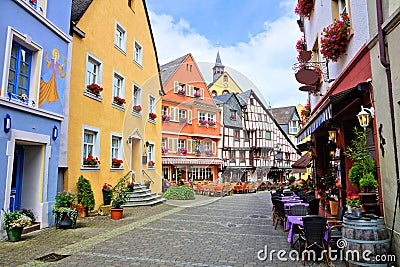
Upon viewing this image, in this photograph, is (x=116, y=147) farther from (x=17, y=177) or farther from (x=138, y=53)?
(x=138, y=53)

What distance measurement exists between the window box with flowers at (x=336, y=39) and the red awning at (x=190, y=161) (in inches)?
696

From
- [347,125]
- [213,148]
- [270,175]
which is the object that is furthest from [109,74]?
[270,175]

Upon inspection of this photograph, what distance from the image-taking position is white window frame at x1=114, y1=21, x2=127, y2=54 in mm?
13695

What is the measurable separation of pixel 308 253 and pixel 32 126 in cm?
721

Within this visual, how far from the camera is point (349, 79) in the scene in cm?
695

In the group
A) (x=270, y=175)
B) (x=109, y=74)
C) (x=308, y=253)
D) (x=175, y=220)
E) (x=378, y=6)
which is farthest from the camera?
(x=270, y=175)

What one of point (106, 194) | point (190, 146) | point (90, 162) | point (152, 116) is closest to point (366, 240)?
point (90, 162)

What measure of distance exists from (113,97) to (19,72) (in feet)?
18.7

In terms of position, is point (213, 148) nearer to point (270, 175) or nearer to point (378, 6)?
point (270, 175)

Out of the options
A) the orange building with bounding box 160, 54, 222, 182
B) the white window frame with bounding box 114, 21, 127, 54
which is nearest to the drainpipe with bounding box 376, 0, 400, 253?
the white window frame with bounding box 114, 21, 127, 54

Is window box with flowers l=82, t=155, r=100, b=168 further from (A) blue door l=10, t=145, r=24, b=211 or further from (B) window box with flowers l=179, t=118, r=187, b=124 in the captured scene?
(B) window box with flowers l=179, t=118, r=187, b=124

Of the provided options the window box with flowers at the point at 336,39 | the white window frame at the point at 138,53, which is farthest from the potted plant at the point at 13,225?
the white window frame at the point at 138,53

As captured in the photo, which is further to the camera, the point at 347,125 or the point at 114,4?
the point at 114,4

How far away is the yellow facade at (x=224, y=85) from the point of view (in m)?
43.8
